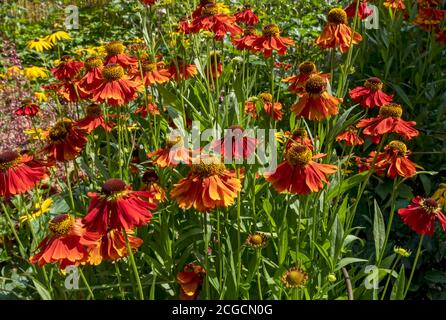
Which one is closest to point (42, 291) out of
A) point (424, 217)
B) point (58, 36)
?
point (424, 217)

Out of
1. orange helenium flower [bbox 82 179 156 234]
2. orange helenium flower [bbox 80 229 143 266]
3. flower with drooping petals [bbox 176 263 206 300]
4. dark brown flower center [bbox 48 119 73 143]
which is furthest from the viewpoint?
dark brown flower center [bbox 48 119 73 143]

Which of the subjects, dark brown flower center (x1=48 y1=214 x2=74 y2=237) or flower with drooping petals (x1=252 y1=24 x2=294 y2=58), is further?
flower with drooping petals (x1=252 y1=24 x2=294 y2=58)

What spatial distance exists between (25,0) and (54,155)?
5.19 meters

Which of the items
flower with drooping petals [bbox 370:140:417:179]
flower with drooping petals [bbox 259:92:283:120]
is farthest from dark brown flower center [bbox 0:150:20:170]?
flower with drooping petals [bbox 370:140:417:179]

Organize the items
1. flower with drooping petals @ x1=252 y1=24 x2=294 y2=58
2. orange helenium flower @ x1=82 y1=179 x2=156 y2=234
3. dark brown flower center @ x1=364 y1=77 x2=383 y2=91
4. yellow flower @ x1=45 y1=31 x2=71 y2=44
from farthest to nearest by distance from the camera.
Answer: yellow flower @ x1=45 y1=31 x2=71 y2=44
flower with drooping petals @ x1=252 y1=24 x2=294 y2=58
dark brown flower center @ x1=364 y1=77 x2=383 y2=91
orange helenium flower @ x1=82 y1=179 x2=156 y2=234

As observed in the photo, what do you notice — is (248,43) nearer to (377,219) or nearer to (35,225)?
(377,219)

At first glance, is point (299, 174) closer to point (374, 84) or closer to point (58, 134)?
point (374, 84)

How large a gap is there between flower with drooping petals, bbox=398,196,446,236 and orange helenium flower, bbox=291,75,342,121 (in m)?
0.32

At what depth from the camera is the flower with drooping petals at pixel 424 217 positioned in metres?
1.29

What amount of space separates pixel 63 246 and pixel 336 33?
103 cm

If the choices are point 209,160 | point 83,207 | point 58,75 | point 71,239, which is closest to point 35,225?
point 83,207

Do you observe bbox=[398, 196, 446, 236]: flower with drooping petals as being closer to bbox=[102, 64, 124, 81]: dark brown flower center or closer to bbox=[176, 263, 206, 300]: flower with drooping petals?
bbox=[176, 263, 206, 300]: flower with drooping petals

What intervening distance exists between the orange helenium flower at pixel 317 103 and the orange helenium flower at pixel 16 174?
704mm

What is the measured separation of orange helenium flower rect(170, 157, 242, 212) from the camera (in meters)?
1.09
